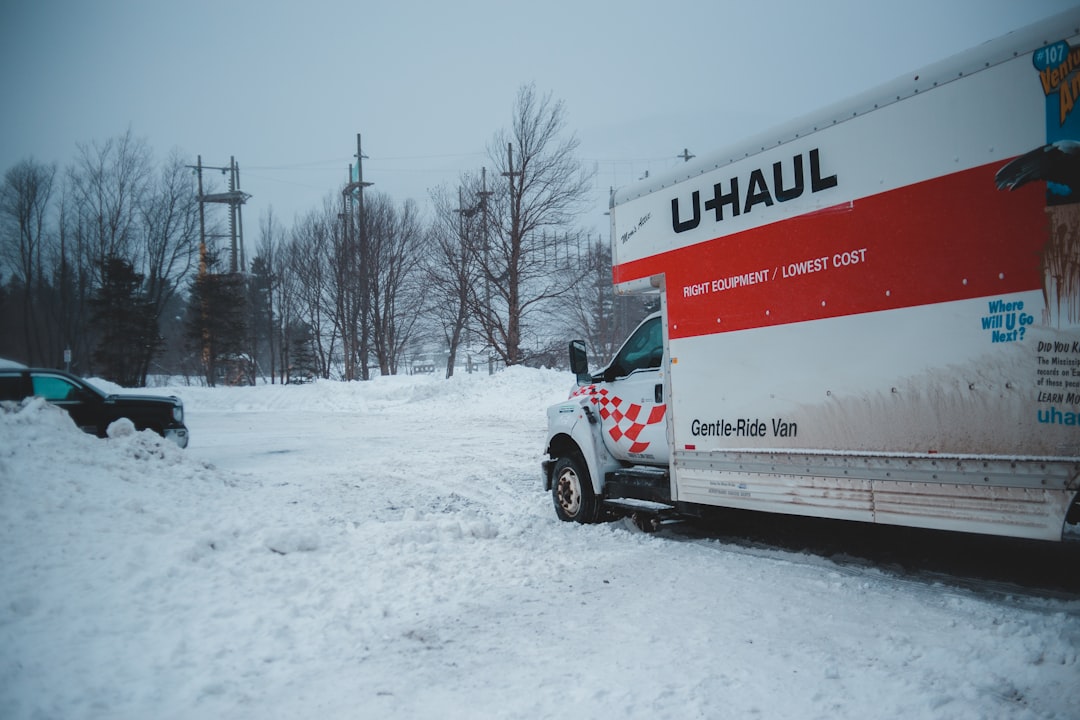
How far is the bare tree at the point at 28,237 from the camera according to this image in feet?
72.8

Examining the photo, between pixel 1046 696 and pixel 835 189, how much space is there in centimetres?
326

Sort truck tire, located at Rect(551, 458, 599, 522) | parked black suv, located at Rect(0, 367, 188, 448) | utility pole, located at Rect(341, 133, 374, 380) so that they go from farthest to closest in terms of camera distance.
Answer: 1. utility pole, located at Rect(341, 133, 374, 380)
2. parked black suv, located at Rect(0, 367, 188, 448)
3. truck tire, located at Rect(551, 458, 599, 522)

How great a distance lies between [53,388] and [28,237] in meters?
17.9

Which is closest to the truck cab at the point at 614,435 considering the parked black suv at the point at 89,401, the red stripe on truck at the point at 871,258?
the red stripe on truck at the point at 871,258

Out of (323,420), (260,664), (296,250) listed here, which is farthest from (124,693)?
(296,250)

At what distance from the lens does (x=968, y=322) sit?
4027mm

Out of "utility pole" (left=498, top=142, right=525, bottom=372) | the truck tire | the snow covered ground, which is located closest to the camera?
the snow covered ground

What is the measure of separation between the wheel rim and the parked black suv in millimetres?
6948

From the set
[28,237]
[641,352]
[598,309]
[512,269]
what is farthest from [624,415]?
[598,309]

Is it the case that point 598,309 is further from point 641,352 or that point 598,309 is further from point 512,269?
point 641,352

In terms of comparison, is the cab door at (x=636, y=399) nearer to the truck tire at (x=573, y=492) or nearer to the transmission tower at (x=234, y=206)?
the truck tire at (x=573, y=492)

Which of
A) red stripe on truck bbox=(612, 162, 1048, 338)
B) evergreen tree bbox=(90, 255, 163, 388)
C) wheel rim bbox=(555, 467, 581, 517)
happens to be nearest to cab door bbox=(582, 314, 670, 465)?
wheel rim bbox=(555, 467, 581, 517)

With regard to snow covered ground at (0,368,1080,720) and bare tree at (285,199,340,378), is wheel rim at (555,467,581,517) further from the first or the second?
bare tree at (285,199,340,378)

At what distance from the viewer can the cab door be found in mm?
6680
